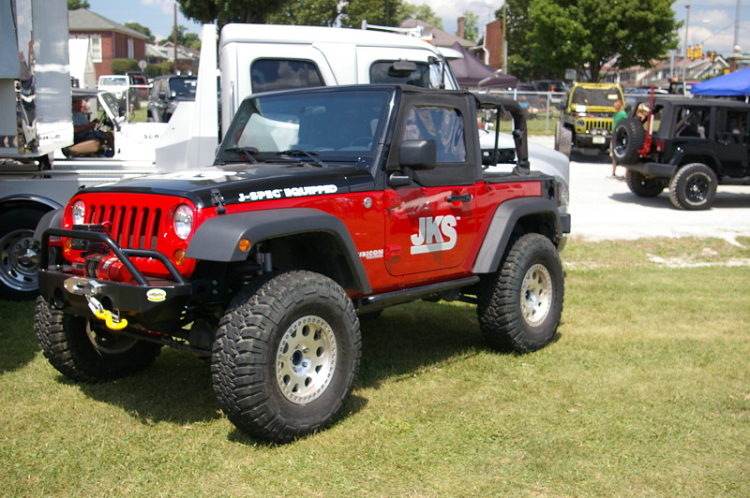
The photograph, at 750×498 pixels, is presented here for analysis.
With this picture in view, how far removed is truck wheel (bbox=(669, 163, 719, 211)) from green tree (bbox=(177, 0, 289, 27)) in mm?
17189

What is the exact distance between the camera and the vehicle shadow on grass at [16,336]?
5.99m

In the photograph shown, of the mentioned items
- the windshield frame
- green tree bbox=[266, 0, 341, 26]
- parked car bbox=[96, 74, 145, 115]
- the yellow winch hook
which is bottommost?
the yellow winch hook

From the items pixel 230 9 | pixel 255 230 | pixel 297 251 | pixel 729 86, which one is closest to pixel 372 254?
pixel 297 251

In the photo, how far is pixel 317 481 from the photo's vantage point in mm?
4012

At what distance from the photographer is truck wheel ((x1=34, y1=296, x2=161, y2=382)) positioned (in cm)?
512

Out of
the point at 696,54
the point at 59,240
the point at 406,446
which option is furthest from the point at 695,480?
the point at 696,54

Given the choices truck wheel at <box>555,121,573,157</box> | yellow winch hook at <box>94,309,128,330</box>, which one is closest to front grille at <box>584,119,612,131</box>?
truck wheel at <box>555,121,573,157</box>

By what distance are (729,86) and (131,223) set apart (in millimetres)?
19720

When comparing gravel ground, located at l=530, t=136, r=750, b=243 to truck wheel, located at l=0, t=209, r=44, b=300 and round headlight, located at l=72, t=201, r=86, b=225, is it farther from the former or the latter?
round headlight, located at l=72, t=201, r=86, b=225


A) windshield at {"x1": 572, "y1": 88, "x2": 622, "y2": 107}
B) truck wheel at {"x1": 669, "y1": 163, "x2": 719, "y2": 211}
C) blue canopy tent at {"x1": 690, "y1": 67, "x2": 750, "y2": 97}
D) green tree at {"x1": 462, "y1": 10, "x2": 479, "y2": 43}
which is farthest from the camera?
green tree at {"x1": 462, "y1": 10, "x2": 479, "y2": 43}

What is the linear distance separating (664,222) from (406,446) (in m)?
10.3

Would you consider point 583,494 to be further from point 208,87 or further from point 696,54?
point 696,54

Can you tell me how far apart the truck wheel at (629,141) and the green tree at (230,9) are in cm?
1574

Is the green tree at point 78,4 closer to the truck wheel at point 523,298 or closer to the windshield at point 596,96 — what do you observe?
the windshield at point 596,96
